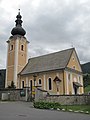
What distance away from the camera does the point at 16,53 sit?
51969 mm

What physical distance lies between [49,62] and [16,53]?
9684mm

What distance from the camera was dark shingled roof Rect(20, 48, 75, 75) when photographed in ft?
147

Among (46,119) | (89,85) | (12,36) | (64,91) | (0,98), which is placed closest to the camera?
(46,119)

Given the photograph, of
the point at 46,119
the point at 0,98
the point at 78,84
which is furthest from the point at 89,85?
the point at 46,119

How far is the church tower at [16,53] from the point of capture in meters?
51.6

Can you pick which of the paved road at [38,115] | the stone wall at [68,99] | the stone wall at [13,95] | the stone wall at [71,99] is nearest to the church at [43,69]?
the stone wall at [13,95]

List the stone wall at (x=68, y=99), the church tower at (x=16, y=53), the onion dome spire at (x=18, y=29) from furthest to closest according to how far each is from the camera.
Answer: the onion dome spire at (x=18, y=29)
the church tower at (x=16, y=53)
the stone wall at (x=68, y=99)

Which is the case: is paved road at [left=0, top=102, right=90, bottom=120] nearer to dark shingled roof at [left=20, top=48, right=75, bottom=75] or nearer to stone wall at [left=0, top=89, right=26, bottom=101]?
stone wall at [left=0, top=89, right=26, bottom=101]

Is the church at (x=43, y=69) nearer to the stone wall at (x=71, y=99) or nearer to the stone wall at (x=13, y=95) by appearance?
the stone wall at (x=13, y=95)

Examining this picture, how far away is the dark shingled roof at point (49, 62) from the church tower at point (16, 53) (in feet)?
6.12

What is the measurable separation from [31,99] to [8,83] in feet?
61.2

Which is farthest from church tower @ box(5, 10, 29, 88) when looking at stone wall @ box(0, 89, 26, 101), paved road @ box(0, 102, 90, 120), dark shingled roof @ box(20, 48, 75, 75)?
paved road @ box(0, 102, 90, 120)

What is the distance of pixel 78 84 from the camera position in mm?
45688

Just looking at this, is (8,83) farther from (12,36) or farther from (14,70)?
(12,36)
